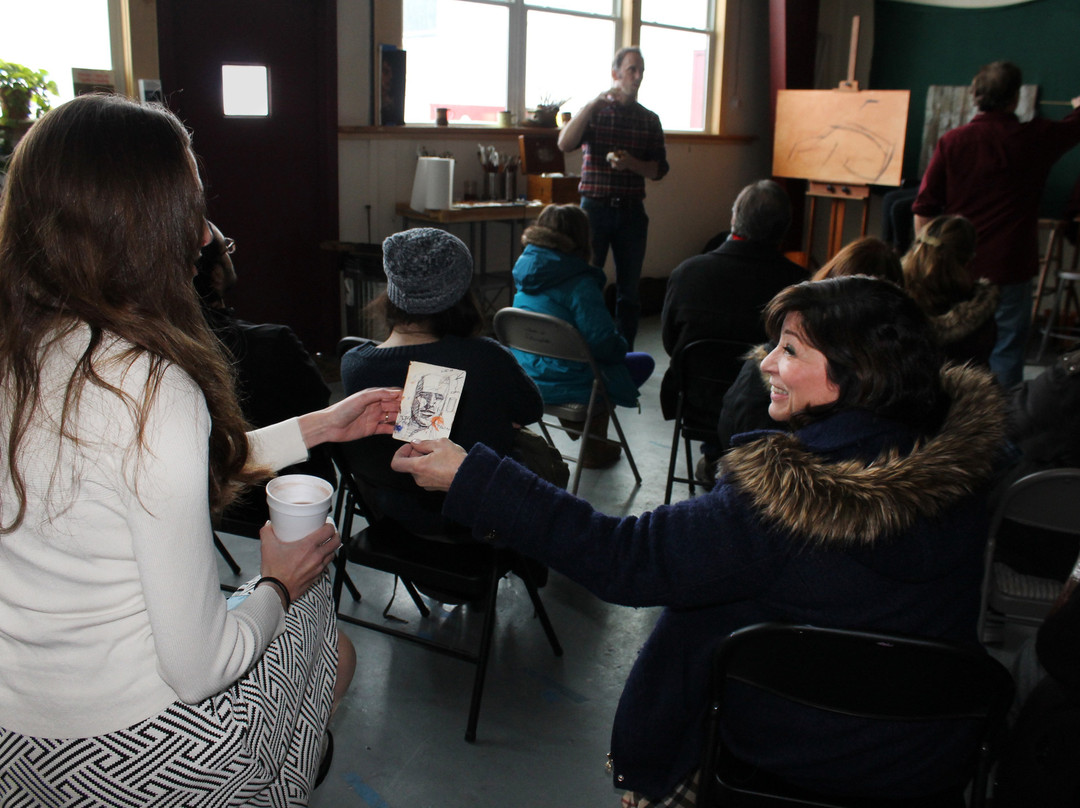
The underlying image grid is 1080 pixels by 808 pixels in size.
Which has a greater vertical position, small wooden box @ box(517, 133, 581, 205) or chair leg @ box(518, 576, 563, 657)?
small wooden box @ box(517, 133, 581, 205)

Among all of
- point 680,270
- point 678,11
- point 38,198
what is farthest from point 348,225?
point 38,198

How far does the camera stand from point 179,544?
1021 mm

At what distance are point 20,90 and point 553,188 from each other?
3124mm

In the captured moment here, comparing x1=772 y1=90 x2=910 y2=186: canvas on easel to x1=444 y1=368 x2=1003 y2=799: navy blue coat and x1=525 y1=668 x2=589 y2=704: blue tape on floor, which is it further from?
x1=444 y1=368 x2=1003 y2=799: navy blue coat

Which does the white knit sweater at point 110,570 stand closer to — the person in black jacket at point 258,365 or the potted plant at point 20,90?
the person in black jacket at point 258,365

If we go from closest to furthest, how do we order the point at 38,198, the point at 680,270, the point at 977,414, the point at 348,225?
the point at 38,198
the point at 977,414
the point at 680,270
the point at 348,225

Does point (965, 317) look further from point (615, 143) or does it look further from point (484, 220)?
point (484, 220)

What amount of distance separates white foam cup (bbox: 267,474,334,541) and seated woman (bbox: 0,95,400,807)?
19 cm

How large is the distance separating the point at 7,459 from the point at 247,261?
4389 millimetres

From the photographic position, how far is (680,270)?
10.7 ft

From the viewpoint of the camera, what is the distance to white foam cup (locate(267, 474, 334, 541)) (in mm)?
1337

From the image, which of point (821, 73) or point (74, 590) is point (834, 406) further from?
point (821, 73)

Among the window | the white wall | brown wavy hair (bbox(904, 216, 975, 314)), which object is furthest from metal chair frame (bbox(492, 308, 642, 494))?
the window

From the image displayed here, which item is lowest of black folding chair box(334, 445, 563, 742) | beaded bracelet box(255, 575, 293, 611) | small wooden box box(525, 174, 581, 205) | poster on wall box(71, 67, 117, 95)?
black folding chair box(334, 445, 563, 742)
